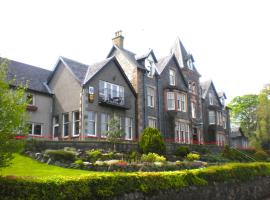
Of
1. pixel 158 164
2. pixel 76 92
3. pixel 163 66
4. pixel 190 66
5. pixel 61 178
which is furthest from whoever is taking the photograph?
pixel 190 66

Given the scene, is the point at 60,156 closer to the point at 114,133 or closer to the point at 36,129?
the point at 114,133

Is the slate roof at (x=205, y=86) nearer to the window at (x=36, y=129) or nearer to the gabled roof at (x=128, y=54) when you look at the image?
the gabled roof at (x=128, y=54)

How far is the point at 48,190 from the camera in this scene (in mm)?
10969

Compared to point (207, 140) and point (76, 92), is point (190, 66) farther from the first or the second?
point (76, 92)

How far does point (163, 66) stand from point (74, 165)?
81.1 feet

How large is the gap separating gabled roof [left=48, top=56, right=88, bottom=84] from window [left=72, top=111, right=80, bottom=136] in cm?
301

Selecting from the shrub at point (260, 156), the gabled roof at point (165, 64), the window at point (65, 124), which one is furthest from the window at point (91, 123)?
the shrub at point (260, 156)

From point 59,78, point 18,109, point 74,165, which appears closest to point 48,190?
point 18,109

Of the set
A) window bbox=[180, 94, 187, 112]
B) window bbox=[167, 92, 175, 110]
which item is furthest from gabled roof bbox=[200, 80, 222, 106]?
window bbox=[167, 92, 175, 110]

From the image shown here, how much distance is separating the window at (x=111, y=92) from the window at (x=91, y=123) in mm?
2029

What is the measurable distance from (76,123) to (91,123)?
1.39 m

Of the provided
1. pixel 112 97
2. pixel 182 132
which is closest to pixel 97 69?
pixel 112 97

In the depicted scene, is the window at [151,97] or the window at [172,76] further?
the window at [172,76]

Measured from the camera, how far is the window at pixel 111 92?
3407cm
